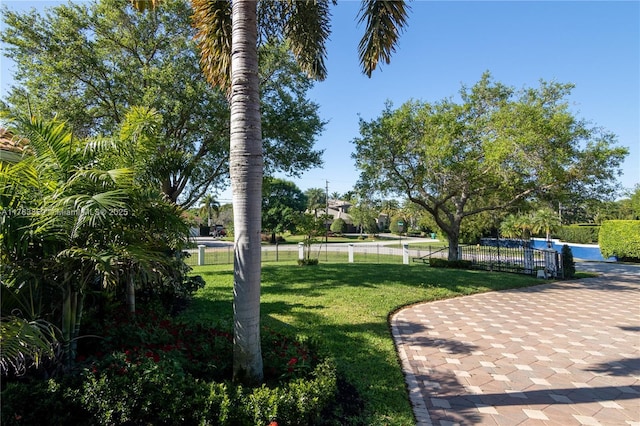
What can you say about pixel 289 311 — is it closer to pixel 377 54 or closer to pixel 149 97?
pixel 377 54

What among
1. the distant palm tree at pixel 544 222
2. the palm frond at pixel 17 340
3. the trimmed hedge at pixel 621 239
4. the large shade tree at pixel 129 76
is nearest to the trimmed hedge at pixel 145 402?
the palm frond at pixel 17 340

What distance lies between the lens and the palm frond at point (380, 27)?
5.06 m

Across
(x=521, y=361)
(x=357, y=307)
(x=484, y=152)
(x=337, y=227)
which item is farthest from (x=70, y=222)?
(x=337, y=227)

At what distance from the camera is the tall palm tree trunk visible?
3.32 meters

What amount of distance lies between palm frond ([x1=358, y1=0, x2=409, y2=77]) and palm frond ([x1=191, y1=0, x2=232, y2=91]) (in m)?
2.21

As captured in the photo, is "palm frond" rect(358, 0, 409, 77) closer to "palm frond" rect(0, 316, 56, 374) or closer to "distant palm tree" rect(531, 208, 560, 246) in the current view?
"palm frond" rect(0, 316, 56, 374)

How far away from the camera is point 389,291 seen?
389 inches

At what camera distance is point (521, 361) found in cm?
513

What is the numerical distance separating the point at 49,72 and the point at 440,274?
1470 centimetres

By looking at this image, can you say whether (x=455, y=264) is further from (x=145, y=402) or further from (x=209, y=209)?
(x=209, y=209)

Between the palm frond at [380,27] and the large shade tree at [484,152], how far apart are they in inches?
320

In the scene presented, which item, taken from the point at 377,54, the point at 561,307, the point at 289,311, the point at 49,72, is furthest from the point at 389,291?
the point at 49,72

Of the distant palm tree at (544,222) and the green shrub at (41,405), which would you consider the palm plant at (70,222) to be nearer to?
the green shrub at (41,405)

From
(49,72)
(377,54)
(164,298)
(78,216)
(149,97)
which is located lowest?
(164,298)
